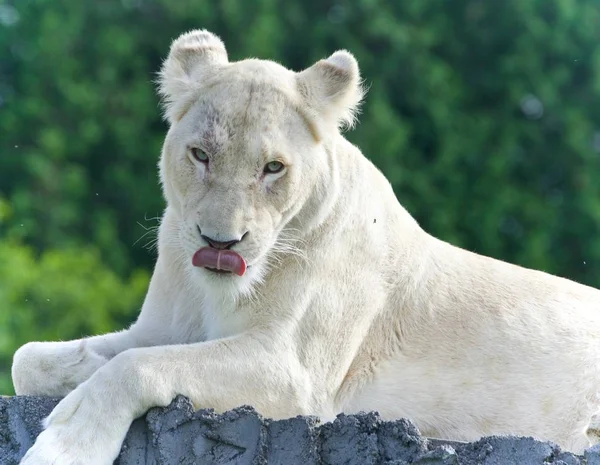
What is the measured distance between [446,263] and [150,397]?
169 centimetres

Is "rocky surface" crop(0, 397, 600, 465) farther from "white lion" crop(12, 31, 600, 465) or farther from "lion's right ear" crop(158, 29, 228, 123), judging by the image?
"lion's right ear" crop(158, 29, 228, 123)

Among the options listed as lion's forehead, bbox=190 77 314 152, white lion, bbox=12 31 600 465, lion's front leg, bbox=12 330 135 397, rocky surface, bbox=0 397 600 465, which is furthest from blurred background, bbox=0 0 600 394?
rocky surface, bbox=0 397 600 465

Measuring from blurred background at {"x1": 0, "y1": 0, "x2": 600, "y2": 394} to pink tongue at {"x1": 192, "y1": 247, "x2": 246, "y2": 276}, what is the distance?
370 inches

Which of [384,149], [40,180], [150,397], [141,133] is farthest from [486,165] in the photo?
[150,397]

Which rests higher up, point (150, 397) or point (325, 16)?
point (325, 16)

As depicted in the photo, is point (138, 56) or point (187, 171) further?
point (138, 56)

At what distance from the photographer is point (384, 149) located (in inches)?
534

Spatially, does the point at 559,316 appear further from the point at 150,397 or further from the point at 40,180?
the point at 40,180

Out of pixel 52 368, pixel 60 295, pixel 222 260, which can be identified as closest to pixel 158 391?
pixel 222 260

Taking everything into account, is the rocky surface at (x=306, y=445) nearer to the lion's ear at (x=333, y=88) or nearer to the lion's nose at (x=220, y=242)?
the lion's nose at (x=220, y=242)

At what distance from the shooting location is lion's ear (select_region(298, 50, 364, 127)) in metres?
4.77

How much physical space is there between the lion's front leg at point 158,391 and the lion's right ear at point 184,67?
101cm

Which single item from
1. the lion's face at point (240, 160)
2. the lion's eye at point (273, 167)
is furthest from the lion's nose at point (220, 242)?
the lion's eye at point (273, 167)

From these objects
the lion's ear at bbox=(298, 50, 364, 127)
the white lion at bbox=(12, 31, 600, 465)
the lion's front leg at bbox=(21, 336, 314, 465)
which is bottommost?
the lion's front leg at bbox=(21, 336, 314, 465)
